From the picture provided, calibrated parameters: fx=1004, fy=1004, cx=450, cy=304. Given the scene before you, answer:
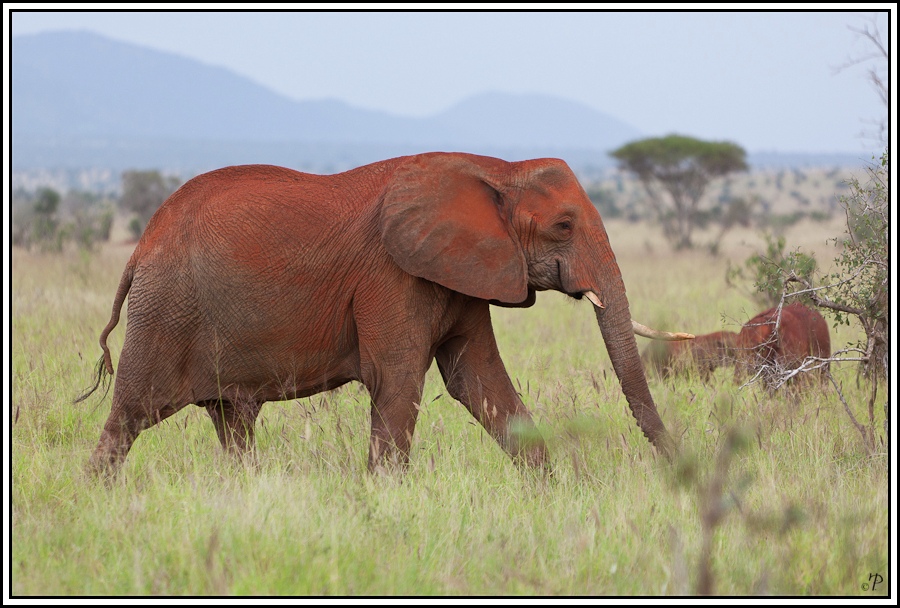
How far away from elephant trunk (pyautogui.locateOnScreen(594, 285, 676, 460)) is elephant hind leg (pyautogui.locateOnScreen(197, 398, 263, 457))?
200 centimetres

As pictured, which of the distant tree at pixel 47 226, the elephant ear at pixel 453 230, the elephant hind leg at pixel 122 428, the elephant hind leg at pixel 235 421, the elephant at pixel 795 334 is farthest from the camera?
the distant tree at pixel 47 226

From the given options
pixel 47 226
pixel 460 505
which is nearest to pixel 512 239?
pixel 460 505

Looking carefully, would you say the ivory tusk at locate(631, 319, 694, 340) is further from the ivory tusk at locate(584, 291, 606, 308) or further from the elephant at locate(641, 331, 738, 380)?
the elephant at locate(641, 331, 738, 380)

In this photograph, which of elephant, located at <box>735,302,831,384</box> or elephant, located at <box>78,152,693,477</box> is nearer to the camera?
elephant, located at <box>78,152,693,477</box>

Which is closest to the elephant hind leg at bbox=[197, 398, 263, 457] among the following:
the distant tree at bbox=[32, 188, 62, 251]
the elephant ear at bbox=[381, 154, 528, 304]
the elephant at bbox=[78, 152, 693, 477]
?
the elephant at bbox=[78, 152, 693, 477]

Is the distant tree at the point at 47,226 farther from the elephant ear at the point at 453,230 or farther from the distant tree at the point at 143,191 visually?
the elephant ear at the point at 453,230

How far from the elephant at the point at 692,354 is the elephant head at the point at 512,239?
2462mm

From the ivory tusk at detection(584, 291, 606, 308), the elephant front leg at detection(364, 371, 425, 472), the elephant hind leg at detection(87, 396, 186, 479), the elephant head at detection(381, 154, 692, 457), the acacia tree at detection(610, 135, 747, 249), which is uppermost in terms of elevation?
the acacia tree at detection(610, 135, 747, 249)

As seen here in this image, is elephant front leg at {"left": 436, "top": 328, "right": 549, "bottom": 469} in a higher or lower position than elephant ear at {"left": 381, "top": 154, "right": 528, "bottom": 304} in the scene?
lower

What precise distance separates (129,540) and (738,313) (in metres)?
8.46

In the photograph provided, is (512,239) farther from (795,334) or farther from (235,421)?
(795,334)

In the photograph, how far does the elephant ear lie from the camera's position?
5.04 m

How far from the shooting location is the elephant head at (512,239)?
505 centimetres

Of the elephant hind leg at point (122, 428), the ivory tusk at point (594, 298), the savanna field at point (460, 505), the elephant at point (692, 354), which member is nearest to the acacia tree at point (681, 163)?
the elephant at point (692, 354)
